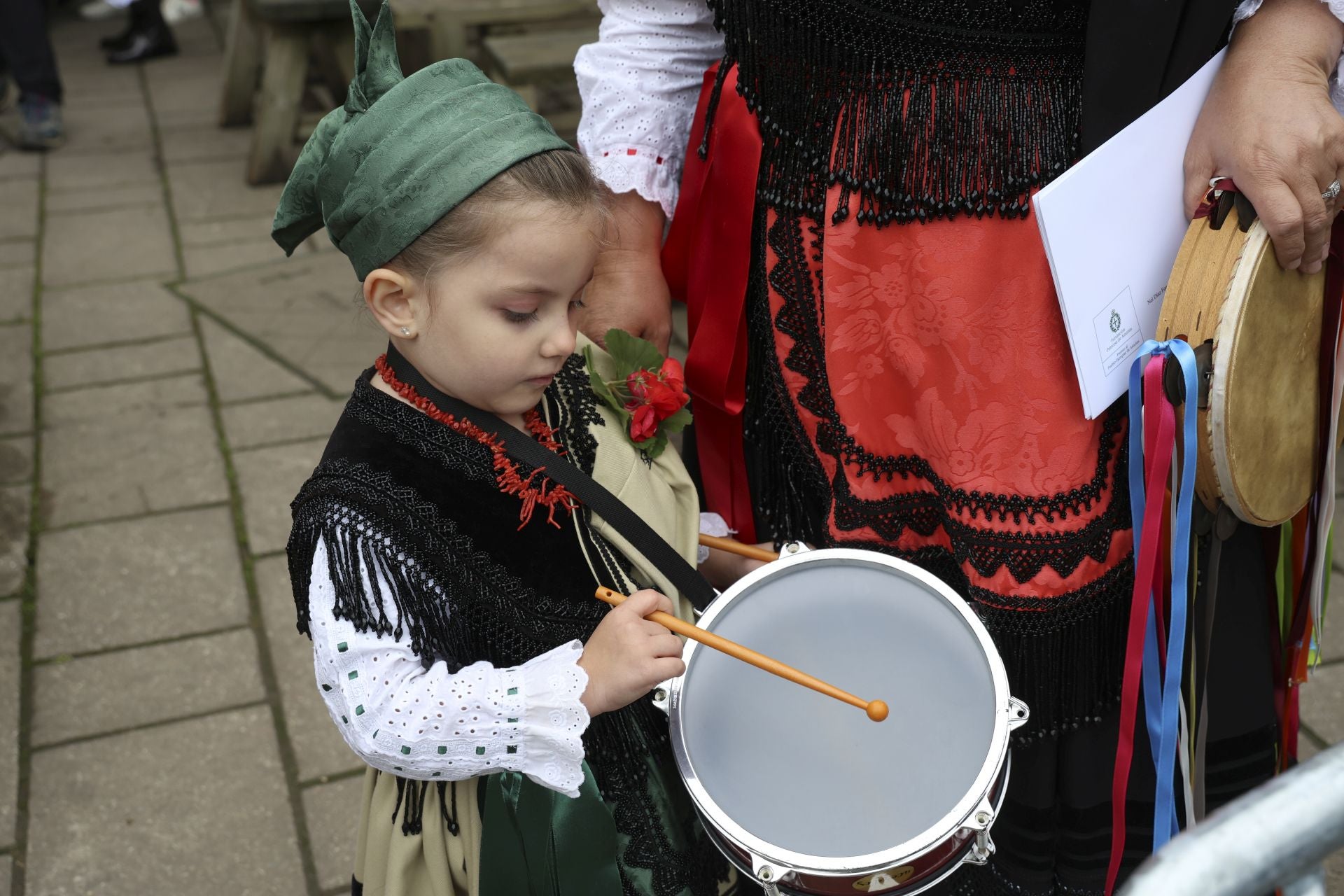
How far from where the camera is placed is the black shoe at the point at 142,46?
6629mm

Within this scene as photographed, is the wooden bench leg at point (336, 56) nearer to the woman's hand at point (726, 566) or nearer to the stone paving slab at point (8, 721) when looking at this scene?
the stone paving slab at point (8, 721)

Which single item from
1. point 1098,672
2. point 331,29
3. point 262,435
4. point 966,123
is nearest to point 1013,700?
point 1098,672

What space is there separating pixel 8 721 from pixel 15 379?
62.7 inches

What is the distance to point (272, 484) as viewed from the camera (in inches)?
128

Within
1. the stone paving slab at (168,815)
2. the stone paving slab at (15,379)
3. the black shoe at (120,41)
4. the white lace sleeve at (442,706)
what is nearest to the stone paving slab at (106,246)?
the stone paving slab at (15,379)

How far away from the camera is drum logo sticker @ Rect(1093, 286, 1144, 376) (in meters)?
1.21

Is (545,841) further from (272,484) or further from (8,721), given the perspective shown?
(272,484)

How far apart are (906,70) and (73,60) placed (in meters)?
6.68

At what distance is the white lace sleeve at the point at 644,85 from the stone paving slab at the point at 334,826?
125 centimetres

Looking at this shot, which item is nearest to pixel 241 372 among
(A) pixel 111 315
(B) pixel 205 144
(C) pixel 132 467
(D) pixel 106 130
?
(C) pixel 132 467

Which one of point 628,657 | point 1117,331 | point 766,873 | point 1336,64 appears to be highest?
point 1336,64

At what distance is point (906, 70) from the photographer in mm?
1236

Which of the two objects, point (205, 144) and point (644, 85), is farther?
point (205, 144)

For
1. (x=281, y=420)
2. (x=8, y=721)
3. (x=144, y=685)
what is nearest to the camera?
(x=8, y=721)
